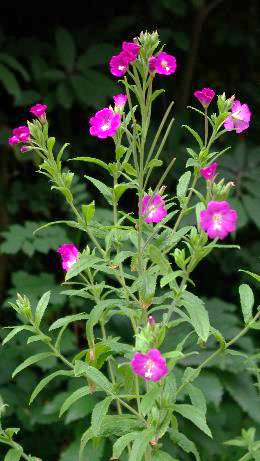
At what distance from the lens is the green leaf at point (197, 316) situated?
1.01 metres

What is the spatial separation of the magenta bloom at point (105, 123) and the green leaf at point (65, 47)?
1.35 metres

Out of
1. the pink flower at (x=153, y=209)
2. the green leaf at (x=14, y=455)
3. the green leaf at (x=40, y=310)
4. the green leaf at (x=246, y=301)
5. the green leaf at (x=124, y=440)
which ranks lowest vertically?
the green leaf at (x=14, y=455)

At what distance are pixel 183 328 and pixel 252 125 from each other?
84cm

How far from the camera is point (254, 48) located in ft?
9.20

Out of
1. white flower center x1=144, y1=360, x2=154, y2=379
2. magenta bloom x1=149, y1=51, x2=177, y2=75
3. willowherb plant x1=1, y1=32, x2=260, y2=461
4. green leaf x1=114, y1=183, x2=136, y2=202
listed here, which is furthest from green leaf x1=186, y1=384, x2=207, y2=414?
magenta bloom x1=149, y1=51, x2=177, y2=75

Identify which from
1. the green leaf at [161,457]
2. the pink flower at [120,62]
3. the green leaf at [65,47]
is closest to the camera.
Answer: the pink flower at [120,62]

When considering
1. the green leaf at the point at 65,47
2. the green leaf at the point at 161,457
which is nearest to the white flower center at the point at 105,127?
the green leaf at the point at 161,457

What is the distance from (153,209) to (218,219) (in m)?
0.18

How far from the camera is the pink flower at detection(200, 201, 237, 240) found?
2.96 ft

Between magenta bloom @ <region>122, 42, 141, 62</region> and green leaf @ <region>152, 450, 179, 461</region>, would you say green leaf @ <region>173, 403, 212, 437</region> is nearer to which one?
green leaf @ <region>152, 450, 179, 461</region>

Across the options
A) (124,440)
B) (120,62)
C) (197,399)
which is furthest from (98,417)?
(120,62)

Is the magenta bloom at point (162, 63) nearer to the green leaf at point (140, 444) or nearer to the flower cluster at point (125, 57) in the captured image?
the flower cluster at point (125, 57)

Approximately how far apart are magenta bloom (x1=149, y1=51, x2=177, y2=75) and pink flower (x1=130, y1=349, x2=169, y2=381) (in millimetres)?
371

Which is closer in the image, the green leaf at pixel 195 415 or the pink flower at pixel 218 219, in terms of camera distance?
the pink flower at pixel 218 219
